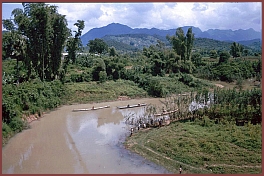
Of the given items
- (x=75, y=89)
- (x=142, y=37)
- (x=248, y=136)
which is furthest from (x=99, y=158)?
(x=142, y=37)

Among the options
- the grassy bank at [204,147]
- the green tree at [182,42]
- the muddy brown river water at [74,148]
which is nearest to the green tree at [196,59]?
the green tree at [182,42]

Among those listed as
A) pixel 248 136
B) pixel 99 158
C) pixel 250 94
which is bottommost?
pixel 99 158

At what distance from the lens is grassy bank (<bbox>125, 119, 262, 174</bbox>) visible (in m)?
10.0

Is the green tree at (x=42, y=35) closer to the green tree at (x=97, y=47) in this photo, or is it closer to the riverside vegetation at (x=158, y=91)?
the riverside vegetation at (x=158, y=91)

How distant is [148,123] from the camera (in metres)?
15.3

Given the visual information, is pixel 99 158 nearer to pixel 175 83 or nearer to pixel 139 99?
pixel 139 99

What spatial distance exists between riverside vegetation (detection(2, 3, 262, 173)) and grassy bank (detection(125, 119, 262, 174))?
0.03 m

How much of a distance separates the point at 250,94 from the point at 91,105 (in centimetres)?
1155

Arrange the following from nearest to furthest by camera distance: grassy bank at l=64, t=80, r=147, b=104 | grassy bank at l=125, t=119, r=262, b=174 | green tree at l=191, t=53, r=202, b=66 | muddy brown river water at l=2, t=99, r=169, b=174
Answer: grassy bank at l=125, t=119, r=262, b=174
muddy brown river water at l=2, t=99, r=169, b=174
grassy bank at l=64, t=80, r=147, b=104
green tree at l=191, t=53, r=202, b=66

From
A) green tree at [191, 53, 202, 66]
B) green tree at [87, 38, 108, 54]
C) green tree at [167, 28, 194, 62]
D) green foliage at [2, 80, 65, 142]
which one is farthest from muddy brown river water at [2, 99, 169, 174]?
green tree at [87, 38, 108, 54]

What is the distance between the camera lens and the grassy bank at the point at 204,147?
1002cm

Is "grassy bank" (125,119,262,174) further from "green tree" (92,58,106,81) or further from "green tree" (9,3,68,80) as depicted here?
"green tree" (92,58,106,81)

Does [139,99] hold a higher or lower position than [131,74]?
lower

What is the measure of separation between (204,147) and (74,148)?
5701mm
